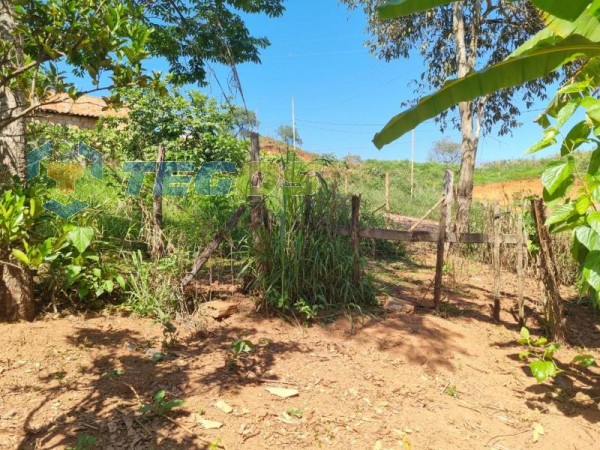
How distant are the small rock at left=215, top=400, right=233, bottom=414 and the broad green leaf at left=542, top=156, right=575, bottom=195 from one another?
7.89 ft

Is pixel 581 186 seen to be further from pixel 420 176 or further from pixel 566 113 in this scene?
pixel 420 176

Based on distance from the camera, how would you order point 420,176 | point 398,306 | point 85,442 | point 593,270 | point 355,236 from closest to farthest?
1. point 85,442
2. point 593,270
3. point 355,236
4. point 398,306
5. point 420,176

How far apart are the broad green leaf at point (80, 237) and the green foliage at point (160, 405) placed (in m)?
1.46

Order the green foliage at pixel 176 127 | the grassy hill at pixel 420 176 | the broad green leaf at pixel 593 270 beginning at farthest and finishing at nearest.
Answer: the grassy hill at pixel 420 176 → the green foliage at pixel 176 127 → the broad green leaf at pixel 593 270

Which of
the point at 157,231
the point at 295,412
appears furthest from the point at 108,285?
the point at 295,412

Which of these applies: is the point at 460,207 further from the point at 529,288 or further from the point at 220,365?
the point at 220,365

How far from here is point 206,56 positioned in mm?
5859

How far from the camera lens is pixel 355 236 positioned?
4.39 metres

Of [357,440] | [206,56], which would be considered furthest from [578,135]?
[206,56]

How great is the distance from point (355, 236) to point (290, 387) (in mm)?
1816

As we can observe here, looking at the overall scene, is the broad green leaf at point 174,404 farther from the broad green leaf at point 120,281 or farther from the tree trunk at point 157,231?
the tree trunk at point 157,231

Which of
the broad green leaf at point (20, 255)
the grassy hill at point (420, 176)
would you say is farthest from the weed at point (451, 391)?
the grassy hill at point (420, 176)

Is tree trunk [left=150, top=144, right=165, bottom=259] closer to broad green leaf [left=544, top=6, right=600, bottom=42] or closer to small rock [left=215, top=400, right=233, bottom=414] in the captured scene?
small rock [left=215, top=400, right=233, bottom=414]

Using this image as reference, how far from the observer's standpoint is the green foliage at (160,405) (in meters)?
2.54
